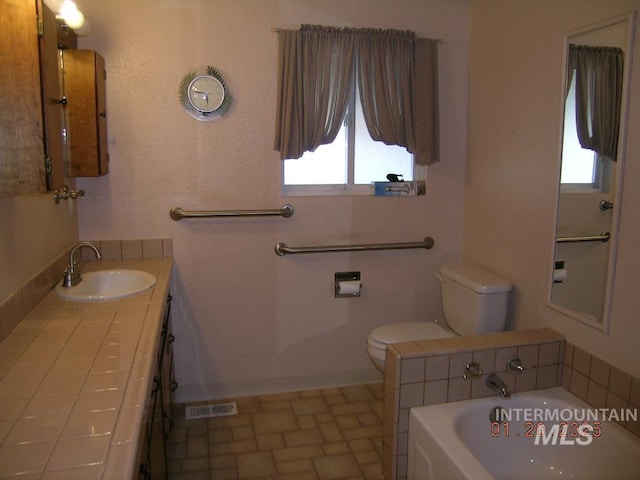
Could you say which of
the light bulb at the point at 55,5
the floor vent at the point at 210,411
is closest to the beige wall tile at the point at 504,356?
the floor vent at the point at 210,411

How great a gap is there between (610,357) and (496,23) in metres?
1.78

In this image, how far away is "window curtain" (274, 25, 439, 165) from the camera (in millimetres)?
2793

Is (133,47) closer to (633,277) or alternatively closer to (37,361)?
(37,361)

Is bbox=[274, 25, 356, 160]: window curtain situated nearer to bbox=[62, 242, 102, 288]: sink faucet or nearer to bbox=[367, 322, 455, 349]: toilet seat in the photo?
bbox=[367, 322, 455, 349]: toilet seat

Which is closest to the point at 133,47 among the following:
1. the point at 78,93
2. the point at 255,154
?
the point at 78,93

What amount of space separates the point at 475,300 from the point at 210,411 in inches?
62.0

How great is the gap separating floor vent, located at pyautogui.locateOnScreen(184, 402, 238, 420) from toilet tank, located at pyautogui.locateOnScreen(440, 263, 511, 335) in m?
1.33

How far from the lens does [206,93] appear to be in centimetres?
276

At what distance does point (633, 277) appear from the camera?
6.18 ft

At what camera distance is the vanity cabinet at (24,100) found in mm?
1468

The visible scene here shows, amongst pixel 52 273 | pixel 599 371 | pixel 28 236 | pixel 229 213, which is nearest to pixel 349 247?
pixel 229 213

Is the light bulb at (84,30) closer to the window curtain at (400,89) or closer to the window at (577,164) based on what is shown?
the window curtain at (400,89)

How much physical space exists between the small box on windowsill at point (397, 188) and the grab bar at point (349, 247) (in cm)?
30

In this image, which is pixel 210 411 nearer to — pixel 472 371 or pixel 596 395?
pixel 472 371
